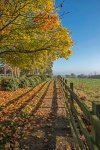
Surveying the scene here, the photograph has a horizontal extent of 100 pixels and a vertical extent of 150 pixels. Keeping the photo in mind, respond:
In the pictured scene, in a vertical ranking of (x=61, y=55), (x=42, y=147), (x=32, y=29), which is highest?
(x=32, y=29)

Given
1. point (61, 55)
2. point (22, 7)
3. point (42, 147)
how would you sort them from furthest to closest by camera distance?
point (61, 55) < point (22, 7) < point (42, 147)

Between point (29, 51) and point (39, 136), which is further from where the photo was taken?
point (29, 51)

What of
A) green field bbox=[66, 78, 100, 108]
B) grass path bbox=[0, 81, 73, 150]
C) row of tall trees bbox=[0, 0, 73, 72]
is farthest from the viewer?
green field bbox=[66, 78, 100, 108]

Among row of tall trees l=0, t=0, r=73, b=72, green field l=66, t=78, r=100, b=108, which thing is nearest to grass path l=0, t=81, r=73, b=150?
row of tall trees l=0, t=0, r=73, b=72

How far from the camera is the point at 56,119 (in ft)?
29.7

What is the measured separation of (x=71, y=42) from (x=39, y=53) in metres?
2.38

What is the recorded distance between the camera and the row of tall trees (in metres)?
11.2

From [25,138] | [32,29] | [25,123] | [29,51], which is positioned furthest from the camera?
[29,51]

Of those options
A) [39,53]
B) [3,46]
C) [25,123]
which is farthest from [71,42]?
[25,123]

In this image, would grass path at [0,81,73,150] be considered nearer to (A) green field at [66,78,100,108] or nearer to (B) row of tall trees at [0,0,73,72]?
(B) row of tall trees at [0,0,73,72]

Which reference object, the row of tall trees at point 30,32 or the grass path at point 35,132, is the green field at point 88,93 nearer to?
the row of tall trees at point 30,32

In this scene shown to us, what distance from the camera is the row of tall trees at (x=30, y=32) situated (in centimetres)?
1120

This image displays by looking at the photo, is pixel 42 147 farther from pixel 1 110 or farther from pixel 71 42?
pixel 71 42

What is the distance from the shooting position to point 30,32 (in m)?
12.9
